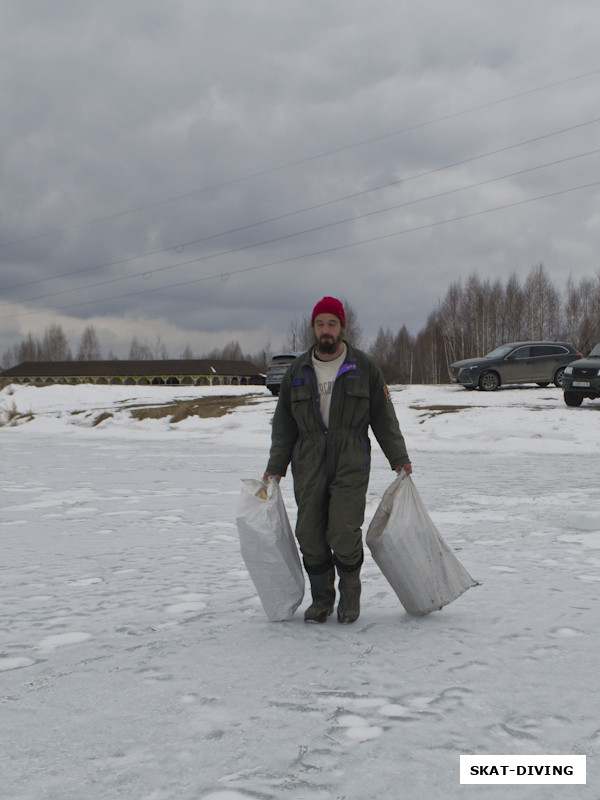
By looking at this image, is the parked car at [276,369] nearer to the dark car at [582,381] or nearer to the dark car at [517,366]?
the dark car at [517,366]

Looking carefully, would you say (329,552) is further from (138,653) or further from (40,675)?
(40,675)

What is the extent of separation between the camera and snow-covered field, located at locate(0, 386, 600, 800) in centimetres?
222

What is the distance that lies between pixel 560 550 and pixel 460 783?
374 cm

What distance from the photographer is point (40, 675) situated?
10.0ft

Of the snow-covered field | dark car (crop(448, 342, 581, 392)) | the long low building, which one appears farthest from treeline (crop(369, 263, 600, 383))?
the snow-covered field

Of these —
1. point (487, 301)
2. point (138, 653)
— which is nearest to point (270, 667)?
point (138, 653)

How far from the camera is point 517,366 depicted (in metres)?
23.4
